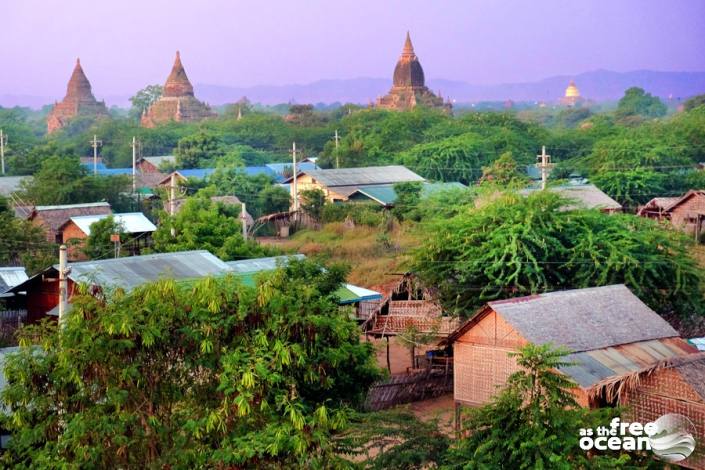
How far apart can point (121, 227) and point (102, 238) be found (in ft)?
2.22

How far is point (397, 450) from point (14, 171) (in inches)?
1583

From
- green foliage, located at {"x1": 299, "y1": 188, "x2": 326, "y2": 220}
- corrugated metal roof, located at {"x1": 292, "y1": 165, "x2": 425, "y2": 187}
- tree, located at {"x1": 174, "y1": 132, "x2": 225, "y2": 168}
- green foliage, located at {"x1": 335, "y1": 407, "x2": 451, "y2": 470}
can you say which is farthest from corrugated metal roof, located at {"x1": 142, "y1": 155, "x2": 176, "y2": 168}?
green foliage, located at {"x1": 335, "y1": 407, "x2": 451, "y2": 470}

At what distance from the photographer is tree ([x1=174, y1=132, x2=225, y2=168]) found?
52.0 m

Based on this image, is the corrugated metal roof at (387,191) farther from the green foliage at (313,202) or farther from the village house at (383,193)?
the green foliage at (313,202)

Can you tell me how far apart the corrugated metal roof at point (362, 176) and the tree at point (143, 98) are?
219 ft

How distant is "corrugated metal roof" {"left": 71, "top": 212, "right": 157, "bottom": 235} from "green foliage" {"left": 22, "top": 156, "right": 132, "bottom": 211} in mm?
6762

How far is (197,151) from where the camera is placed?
52000 mm

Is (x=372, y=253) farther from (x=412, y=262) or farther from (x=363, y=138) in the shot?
(x=363, y=138)

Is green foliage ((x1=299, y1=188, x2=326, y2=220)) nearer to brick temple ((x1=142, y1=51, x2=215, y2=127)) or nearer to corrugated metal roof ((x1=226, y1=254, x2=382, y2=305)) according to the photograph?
corrugated metal roof ((x1=226, y1=254, x2=382, y2=305))

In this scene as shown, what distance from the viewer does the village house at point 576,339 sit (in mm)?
13758

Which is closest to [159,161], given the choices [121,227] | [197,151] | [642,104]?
[197,151]

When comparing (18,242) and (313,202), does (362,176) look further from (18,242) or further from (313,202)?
(18,242)

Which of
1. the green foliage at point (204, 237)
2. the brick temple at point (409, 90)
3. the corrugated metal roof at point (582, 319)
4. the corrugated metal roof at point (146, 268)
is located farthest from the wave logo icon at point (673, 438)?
the brick temple at point (409, 90)

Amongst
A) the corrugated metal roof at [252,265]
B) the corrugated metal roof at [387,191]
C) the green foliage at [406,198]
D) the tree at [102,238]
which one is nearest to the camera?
the corrugated metal roof at [252,265]
